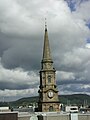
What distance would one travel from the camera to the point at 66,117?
119 meters

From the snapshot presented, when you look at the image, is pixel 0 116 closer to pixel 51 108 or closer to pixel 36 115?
pixel 36 115

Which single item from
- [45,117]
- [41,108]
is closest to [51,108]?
[41,108]

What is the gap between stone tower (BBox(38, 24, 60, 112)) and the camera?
125 m

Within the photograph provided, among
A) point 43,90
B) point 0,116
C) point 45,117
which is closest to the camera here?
point 0,116

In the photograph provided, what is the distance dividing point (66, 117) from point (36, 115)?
30.2 ft

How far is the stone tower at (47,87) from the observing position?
125 m

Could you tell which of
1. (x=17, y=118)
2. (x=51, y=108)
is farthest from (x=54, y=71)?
(x=17, y=118)

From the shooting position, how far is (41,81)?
126 m

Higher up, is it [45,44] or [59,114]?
[45,44]

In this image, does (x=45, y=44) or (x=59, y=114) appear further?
(x=45, y=44)

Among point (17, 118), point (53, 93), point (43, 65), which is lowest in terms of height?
point (17, 118)

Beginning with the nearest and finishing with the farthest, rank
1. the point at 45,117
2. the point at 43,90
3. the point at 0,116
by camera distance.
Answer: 1. the point at 0,116
2. the point at 45,117
3. the point at 43,90

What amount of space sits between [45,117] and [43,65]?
1899 cm

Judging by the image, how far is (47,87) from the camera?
408 ft
